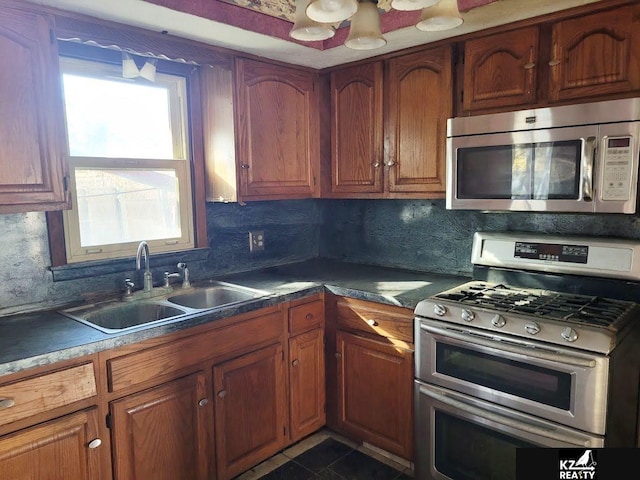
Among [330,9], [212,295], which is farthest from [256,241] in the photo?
[330,9]

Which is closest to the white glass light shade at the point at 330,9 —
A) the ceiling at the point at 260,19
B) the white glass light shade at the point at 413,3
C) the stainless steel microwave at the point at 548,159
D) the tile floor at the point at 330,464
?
the white glass light shade at the point at 413,3

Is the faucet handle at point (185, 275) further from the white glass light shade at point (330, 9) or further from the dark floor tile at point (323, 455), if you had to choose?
the white glass light shade at point (330, 9)

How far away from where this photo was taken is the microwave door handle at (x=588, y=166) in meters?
1.73

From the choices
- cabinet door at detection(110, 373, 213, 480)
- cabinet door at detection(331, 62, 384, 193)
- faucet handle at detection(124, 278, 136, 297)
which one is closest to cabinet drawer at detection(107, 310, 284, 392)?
cabinet door at detection(110, 373, 213, 480)

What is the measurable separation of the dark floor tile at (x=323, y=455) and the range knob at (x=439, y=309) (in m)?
0.97

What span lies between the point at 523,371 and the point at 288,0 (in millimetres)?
1832

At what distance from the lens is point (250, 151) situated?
2.38 m

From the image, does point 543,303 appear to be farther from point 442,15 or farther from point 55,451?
point 55,451

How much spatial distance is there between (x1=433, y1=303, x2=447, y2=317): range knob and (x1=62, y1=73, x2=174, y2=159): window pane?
1557 mm

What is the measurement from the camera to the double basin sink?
6.29 ft

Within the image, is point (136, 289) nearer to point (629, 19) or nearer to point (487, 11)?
point (487, 11)

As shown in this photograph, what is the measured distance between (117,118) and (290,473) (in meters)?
1.89

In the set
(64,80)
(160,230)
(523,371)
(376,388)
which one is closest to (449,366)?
(523,371)

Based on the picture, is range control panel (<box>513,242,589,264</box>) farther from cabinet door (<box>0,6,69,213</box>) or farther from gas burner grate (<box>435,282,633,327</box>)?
cabinet door (<box>0,6,69,213</box>)
